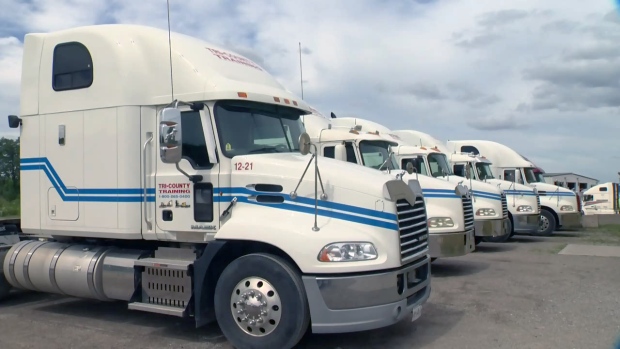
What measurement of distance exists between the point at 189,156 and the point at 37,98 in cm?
284

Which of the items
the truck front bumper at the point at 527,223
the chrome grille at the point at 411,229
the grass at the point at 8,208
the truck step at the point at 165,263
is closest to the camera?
the chrome grille at the point at 411,229

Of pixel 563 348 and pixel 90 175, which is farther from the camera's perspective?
pixel 90 175

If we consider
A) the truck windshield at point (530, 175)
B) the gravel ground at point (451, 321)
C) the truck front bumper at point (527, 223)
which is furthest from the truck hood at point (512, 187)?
the gravel ground at point (451, 321)

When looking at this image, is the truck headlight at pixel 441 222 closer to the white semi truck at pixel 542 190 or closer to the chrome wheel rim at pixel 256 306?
the chrome wheel rim at pixel 256 306

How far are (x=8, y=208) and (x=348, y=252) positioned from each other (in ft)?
40.5

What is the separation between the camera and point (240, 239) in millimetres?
6012

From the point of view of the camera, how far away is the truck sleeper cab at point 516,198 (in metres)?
16.2

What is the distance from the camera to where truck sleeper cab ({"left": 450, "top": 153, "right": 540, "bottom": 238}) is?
1617 cm

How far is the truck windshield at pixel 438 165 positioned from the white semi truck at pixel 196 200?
238 inches

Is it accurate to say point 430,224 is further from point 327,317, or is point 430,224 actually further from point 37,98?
point 37,98

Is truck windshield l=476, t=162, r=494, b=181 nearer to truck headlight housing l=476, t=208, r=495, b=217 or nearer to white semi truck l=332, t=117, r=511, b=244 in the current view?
white semi truck l=332, t=117, r=511, b=244

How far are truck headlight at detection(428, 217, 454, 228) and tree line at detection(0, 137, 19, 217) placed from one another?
901 cm

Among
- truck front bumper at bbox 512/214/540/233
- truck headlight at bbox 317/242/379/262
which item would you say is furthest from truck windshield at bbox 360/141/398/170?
truck front bumper at bbox 512/214/540/233

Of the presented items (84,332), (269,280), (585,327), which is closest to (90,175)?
(84,332)
